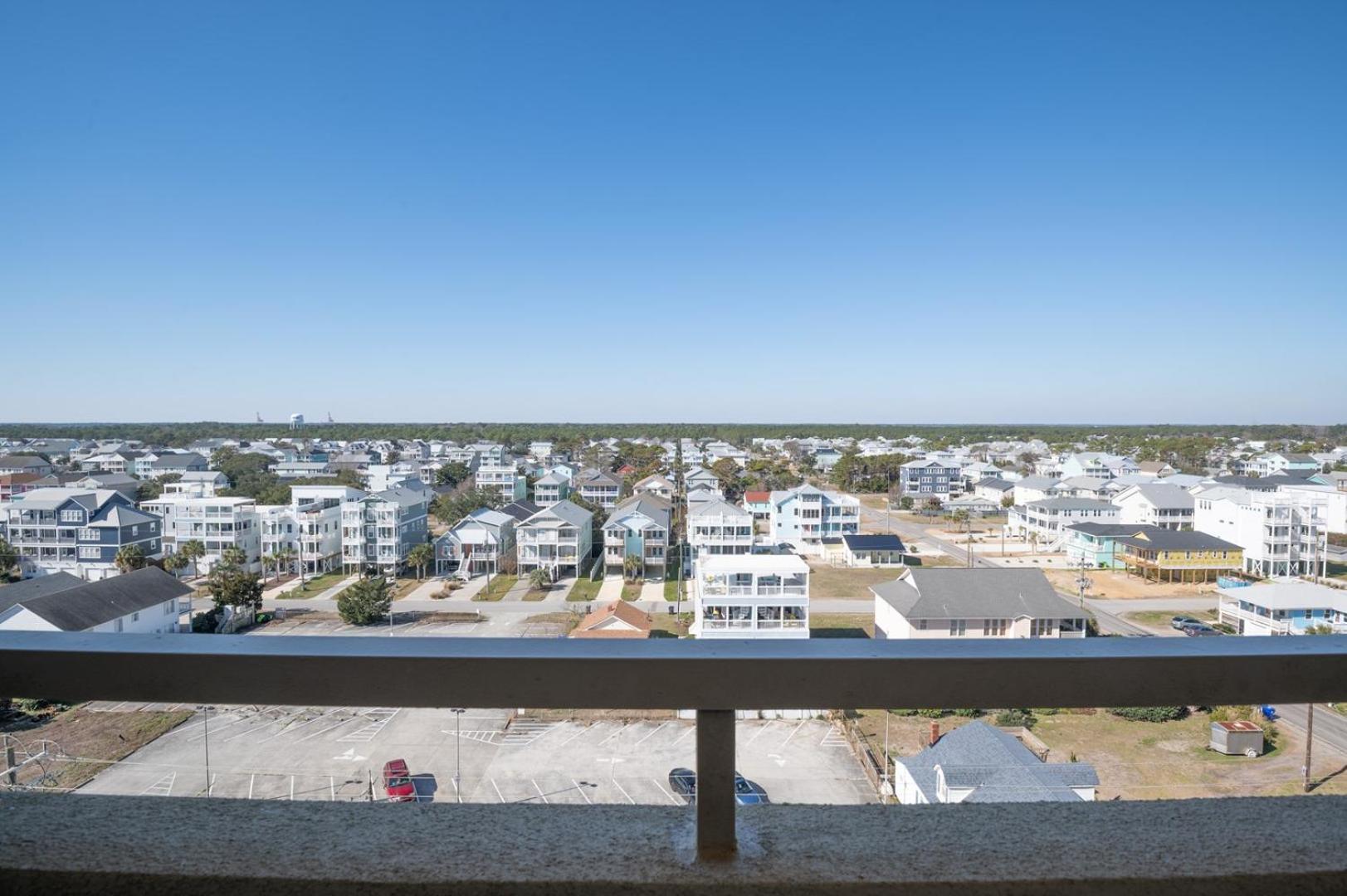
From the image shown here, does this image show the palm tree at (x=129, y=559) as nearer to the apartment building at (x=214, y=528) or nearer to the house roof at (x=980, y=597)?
the apartment building at (x=214, y=528)

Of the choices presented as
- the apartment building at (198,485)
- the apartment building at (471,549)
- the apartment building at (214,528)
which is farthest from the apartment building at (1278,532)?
the apartment building at (198,485)

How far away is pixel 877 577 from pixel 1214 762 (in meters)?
10.8

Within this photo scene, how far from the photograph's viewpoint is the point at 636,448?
138 ft

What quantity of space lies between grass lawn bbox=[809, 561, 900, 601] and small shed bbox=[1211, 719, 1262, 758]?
7.38 metres

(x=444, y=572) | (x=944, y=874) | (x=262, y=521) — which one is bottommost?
(x=444, y=572)

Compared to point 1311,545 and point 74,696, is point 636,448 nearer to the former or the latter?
point 1311,545

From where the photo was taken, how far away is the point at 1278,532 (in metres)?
13.3

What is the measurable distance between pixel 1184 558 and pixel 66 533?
19.6 metres

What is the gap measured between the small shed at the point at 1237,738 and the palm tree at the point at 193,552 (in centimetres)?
1377

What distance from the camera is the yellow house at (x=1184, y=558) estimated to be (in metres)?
13.1

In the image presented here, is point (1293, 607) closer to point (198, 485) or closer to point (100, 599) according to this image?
point (100, 599)

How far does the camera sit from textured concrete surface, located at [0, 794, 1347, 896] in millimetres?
716

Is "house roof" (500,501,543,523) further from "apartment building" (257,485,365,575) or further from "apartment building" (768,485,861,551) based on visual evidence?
"apartment building" (768,485,861,551)

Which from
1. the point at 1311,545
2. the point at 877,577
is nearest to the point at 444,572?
the point at 877,577
